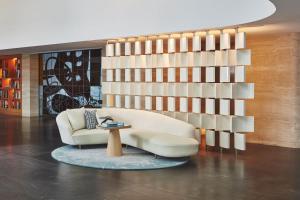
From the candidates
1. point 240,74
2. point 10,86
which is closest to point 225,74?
point 240,74

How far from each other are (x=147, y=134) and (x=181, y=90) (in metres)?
1.41

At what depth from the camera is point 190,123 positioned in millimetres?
8680

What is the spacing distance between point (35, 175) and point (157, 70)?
4087mm

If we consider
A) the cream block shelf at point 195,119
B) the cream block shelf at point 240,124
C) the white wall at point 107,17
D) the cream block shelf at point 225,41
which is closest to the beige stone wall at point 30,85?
the white wall at point 107,17

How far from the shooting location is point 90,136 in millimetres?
8625

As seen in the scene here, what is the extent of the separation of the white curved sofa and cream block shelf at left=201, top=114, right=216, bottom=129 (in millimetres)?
486

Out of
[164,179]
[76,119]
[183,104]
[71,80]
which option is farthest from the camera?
[71,80]

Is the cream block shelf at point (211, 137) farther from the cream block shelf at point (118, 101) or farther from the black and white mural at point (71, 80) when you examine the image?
the black and white mural at point (71, 80)

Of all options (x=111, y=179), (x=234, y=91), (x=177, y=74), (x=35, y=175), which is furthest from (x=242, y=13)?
(x=35, y=175)

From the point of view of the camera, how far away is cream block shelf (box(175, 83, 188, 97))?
874 cm

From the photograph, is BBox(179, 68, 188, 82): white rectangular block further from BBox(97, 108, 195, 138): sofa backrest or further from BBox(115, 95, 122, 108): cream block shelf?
BBox(115, 95, 122, 108): cream block shelf

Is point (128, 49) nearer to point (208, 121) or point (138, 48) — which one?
point (138, 48)

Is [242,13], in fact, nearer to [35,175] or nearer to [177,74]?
[177,74]

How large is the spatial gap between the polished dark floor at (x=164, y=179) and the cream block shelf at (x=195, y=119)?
684 millimetres
